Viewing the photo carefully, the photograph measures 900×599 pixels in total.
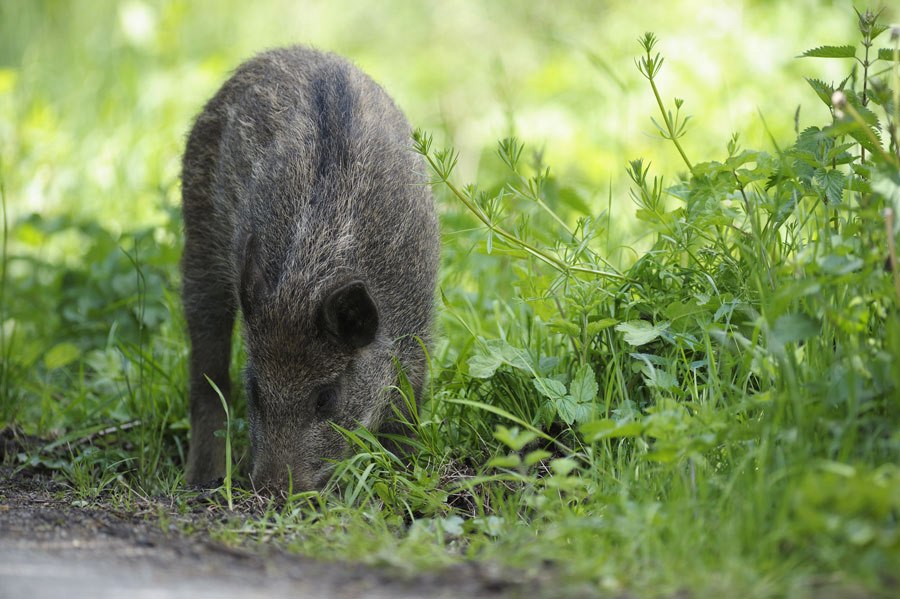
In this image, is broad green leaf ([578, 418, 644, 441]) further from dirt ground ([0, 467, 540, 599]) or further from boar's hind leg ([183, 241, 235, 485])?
boar's hind leg ([183, 241, 235, 485])

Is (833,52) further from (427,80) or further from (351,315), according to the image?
(427,80)

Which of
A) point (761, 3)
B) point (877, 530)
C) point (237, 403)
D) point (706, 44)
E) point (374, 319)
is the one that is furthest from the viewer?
point (761, 3)

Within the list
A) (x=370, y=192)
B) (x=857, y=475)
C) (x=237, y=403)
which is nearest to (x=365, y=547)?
(x=857, y=475)

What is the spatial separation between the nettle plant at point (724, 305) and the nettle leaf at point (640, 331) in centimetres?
1

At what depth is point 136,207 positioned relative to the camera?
8922 millimetres

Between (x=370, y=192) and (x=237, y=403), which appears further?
(x=237, y=403)

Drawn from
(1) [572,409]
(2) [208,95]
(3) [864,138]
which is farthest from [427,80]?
(3) [864,138]

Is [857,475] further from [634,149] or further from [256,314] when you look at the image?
[634,149]

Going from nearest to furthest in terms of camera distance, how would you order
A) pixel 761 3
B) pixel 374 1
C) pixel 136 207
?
pixel 136 207
pixel 761 3
pixel 374 1

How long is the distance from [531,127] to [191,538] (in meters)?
7.65

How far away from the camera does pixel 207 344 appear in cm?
589

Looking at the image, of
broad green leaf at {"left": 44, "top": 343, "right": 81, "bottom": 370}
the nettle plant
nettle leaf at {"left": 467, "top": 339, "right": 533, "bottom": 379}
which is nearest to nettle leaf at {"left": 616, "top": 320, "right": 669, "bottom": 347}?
the nettle plant

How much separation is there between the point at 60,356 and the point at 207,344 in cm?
91

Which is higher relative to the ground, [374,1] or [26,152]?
[374,1]
